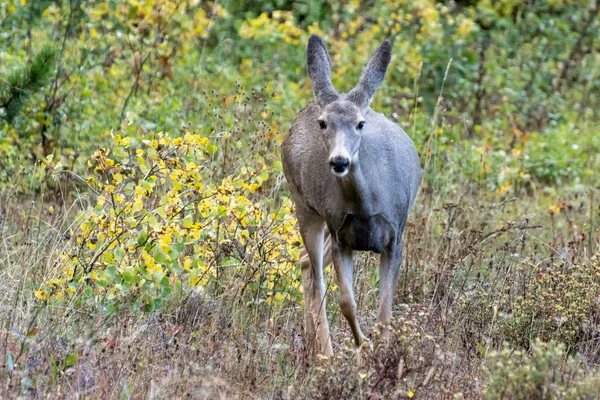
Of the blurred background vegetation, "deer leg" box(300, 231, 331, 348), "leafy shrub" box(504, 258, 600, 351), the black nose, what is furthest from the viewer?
"deer leg" box(300, 231, 331, 348)

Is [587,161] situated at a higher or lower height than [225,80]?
lower

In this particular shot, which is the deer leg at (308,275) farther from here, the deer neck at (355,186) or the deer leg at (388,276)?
the deer neck at (355,186)

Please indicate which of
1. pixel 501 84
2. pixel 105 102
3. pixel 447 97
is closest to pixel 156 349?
pixel 105 102

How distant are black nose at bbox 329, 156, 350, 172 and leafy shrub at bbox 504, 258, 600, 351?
1584mm

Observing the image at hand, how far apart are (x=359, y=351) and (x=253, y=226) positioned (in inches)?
77.4

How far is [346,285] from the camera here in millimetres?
6938

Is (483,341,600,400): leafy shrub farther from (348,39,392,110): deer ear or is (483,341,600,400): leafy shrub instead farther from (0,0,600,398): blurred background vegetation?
(348,39,392,110): deer ear

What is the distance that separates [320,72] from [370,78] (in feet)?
1.10

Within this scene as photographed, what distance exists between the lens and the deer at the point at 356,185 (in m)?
6.62

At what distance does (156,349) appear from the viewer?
6180 mm

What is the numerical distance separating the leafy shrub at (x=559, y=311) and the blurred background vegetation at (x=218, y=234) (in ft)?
0.06

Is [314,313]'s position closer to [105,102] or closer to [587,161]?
[105,102]

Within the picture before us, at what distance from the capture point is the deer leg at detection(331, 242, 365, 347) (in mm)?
6801

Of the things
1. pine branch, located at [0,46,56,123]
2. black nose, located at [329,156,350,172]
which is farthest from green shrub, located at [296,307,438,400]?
pine branch, located at [0,46,56,123]
